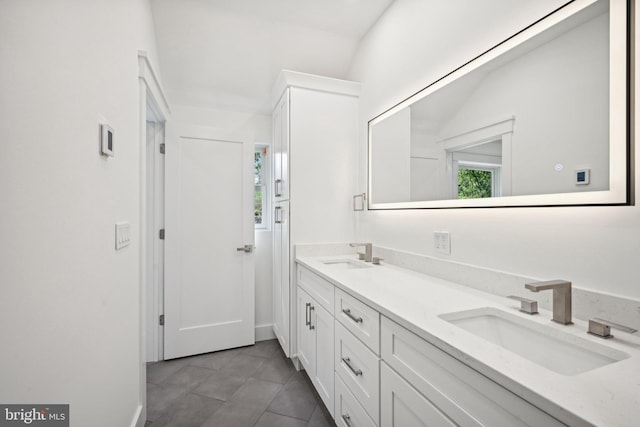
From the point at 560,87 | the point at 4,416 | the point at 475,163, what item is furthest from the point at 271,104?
the point at 4,416

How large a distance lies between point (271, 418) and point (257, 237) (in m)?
1.60

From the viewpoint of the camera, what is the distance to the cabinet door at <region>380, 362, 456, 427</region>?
82 cm

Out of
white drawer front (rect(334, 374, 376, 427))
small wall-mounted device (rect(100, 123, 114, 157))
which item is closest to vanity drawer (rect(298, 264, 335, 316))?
white drawer front (rect(334, 374, 376, 427))

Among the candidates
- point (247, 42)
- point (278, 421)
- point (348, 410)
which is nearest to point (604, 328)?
point (348, 410)

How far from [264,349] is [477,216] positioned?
2190 millimetres

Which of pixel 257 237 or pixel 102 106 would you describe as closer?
pixel 102 106

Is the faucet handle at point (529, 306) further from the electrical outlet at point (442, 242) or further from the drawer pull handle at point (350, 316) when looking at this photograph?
the drawer pull handle at point (350, 316)

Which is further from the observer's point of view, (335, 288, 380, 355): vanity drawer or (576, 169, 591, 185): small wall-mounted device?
(335, 288, 380, 355): vanity drawer

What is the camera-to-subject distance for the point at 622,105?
846 millimetres

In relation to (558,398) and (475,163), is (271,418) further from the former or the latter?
(475,163)

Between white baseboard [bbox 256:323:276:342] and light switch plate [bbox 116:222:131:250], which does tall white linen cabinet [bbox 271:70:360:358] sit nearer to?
white baseboard [bbox 256:323:276:342]

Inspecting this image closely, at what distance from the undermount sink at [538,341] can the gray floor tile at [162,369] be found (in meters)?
2.24

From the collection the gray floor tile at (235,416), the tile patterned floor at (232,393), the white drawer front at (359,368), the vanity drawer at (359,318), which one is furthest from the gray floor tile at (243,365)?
the vanity drawer at (359,318)

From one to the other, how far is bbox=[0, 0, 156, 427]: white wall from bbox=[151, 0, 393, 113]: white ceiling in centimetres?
Answer: 91
